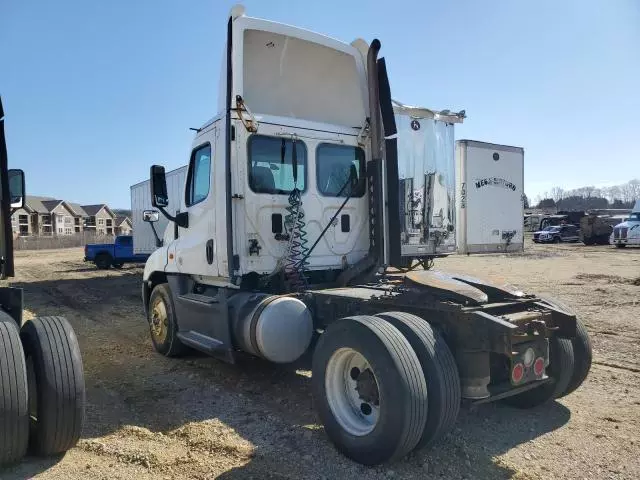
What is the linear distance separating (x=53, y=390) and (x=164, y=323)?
10.5 ft

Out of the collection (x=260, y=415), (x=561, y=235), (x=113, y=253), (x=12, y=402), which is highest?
(x=561, y=235)

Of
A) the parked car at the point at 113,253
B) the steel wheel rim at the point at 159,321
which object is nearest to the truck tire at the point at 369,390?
the steel wheel rim at the point at 159,321

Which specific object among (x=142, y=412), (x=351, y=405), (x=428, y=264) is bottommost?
(x=142, y=412)

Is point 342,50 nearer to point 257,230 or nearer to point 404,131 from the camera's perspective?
point 404,131

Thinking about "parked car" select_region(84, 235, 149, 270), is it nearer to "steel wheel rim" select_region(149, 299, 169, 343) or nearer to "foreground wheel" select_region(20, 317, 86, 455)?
"steel wheel rim" select_region(149, 299, 169, 343)

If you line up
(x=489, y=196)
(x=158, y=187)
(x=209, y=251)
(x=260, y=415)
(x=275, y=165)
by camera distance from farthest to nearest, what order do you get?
(x=489, y=196), (x=158, y=187), (x=209, y=251), (x=275, y=165), (x=260, y=415)

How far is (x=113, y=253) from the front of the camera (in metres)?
25.7

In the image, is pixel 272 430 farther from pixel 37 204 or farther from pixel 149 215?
pixel 37 204

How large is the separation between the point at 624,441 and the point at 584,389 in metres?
1.38

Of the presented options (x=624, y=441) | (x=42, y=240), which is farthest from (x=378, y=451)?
(x=42, y=240)

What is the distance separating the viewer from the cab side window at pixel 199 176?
6.01 meters

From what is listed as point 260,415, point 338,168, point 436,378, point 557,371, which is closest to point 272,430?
point 260,415

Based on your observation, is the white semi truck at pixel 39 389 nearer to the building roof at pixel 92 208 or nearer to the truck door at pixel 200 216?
the truck door at pixel 200 216

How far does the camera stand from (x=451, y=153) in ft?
23.9
